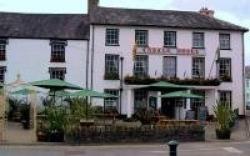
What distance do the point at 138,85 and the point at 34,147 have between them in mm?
22156

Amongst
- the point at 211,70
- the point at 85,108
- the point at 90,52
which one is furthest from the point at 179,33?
the point at 85,108

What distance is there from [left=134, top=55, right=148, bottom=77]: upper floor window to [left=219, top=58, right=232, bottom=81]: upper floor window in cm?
612

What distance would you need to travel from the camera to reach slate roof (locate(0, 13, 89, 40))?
150ft

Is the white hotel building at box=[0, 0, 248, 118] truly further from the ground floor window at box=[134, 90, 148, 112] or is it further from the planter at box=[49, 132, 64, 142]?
the planter at box=[49, 132, 64, 142]

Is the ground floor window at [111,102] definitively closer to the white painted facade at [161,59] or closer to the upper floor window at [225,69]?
the white painted facade at [161,59]

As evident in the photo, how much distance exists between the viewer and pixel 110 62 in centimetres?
4528

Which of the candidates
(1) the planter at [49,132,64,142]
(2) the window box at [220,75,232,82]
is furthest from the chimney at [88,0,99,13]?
(1) the planter at [49,132,64,142]

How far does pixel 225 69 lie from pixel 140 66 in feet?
23.0

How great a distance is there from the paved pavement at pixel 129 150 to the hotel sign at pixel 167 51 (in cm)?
2180

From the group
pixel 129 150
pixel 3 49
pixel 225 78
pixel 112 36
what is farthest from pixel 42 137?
pixel 225 78

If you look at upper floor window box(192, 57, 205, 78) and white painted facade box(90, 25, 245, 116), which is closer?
white painted facade box(90, 25, 245, 116)

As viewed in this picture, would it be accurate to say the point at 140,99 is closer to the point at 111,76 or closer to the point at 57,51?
the point at 111,76

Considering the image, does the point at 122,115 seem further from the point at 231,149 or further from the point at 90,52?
the point at 231,149

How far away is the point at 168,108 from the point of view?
150ft
